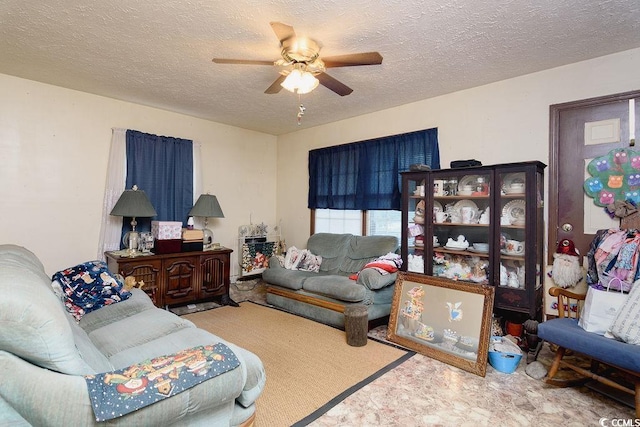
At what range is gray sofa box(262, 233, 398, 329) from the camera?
10.8 feet

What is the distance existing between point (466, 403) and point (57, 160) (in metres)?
4.47

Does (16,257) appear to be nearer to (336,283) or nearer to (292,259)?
(336,283)

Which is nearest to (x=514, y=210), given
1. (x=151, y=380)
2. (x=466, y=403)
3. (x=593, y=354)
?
(x=593, y=354)

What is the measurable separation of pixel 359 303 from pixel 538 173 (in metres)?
2.01

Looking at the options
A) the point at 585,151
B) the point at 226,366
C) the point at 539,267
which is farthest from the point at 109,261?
the point at 585,151

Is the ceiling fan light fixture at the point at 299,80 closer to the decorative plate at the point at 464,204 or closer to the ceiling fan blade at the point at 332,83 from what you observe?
the ceiling fan blade at the point at 332,83

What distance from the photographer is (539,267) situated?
2816 millimetres

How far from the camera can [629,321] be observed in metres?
1.96

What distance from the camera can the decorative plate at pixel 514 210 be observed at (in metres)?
2.76

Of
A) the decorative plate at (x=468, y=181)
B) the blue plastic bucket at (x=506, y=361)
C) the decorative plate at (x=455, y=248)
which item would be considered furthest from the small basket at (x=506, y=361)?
the decorative plate at (x=468, y=181)

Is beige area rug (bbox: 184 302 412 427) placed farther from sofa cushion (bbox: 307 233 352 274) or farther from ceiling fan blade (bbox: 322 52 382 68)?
ceiling fan blade (bbox: 322 52 382 68)

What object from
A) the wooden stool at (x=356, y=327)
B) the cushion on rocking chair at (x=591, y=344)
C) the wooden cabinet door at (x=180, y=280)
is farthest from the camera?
the wooden cabinet door at (x=180, y=280)

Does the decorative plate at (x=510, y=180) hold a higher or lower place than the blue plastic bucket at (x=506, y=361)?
higher

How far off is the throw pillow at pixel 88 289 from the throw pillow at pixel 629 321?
3.53m
